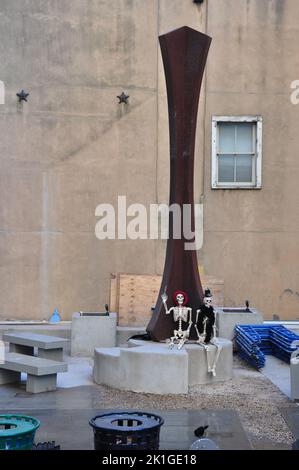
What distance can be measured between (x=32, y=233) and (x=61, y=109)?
326 centimetres

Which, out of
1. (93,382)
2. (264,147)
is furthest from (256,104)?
(93,382)

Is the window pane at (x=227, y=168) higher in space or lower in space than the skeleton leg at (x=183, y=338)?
higher

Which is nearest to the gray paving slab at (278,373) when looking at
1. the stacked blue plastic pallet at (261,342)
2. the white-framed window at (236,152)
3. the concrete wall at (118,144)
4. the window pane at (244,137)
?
the stacked blue plastic pallet at (261,342)

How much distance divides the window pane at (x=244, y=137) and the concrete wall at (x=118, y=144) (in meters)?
0.40

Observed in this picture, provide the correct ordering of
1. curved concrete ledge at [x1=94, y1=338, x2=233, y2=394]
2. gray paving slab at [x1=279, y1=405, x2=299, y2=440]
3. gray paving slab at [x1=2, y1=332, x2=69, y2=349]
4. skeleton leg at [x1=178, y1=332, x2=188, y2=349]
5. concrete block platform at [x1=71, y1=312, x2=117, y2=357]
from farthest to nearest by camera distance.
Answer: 1. concrete block platform at [x1=71, y1=312, x2=117, y2=357]
2. gray paving slab at [x1=2, y1=332, x2=69, y2=349]
3. skeleton leg at [x1=178, y1=332, x2=188, y2=349]
4. curved concrete ledge at [x1=94, y1=338, x2=233, y2=394]
5. gray paving slab at [x1=279, y1=405, x2=299, y2=440]

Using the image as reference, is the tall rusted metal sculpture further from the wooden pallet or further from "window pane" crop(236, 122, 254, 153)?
"window pane" crop(236, 122, 254, 153)

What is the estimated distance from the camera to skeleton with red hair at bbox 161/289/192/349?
431 inches

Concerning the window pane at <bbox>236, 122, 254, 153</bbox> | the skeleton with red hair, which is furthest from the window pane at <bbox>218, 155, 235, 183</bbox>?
the skeleton with red hair

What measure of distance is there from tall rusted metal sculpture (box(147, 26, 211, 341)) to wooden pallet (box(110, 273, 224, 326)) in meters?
4.37

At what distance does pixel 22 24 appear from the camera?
16.5 m

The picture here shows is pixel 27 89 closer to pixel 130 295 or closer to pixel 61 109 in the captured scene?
pixel 61 109

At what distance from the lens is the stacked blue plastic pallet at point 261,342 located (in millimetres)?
12066

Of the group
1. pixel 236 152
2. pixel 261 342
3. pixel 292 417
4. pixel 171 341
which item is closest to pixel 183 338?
pixel 171 341

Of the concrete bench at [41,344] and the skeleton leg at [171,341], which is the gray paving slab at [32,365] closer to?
the concrete bench at [41,344]
